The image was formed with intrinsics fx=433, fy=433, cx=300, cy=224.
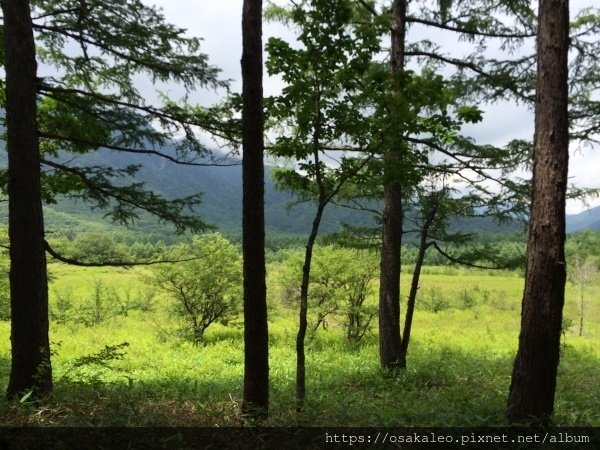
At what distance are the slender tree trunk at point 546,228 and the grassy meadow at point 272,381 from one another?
0.46 metres

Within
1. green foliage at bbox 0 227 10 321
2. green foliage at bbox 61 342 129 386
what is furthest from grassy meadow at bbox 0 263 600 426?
green foliage at bbox 0 227 10 321

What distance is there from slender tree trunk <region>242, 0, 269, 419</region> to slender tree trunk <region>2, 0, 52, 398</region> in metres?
2.69

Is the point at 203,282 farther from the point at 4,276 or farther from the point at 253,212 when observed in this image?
the point at 253,212

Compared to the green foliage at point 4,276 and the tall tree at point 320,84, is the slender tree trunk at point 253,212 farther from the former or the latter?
the green foliage at point 4,276

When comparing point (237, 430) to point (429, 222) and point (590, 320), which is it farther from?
point (590, 320)

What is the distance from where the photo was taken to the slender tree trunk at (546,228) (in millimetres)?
4230

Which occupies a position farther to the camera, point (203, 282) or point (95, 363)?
point (203, 282)

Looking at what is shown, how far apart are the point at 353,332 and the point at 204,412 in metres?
12.7

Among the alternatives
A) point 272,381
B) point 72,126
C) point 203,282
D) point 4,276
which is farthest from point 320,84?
point 4,276

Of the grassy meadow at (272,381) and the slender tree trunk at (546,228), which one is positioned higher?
the slender tree trunk at (546,228)

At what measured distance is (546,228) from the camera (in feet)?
13.9

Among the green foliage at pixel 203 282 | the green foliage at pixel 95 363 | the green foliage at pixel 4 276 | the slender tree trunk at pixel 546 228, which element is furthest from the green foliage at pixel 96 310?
the slender tree trunk at pixel 546 228

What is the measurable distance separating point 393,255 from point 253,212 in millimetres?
5067

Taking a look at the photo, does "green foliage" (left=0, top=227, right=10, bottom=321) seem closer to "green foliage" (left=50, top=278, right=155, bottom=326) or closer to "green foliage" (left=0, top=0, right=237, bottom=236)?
"green foliage" (left=50, top=278, right=155, bottom=326)
